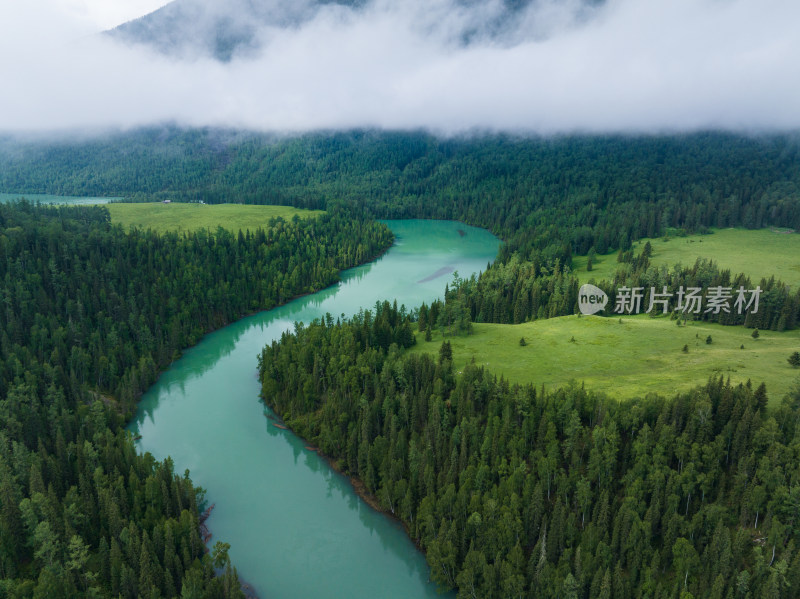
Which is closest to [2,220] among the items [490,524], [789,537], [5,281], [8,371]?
[5,281]

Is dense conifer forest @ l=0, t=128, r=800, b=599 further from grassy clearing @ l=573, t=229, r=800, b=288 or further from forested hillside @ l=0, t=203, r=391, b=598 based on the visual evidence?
grassy clearing @ l=573, t=229, r=800, b=288

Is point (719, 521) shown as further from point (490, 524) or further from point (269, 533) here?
point (269, 533)

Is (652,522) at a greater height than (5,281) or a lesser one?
lesser

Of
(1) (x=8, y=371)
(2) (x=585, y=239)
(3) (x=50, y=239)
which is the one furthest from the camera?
(2) (x=585, y=239)
